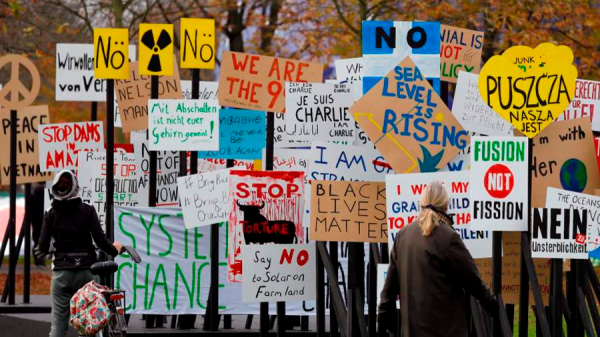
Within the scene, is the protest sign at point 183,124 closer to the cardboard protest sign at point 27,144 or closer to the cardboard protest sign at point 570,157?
the cardboard protest sign at point 27,144

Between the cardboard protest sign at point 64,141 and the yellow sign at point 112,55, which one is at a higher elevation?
the yellow sign at point 112,55

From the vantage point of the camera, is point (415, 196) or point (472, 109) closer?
point (415, 196)

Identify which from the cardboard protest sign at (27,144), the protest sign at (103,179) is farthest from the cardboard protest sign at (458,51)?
the cardboard protest sign at (27,144)

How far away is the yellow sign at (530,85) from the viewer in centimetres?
982

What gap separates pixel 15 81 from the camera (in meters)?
16.1

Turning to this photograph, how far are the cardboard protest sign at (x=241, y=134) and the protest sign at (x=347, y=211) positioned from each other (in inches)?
138

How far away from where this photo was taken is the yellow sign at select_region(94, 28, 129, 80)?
13.7m

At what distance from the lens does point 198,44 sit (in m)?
13.7

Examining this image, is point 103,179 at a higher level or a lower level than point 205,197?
higher

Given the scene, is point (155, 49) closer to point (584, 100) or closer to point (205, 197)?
point (205, 197)

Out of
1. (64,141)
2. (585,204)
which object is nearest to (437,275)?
(585,204)

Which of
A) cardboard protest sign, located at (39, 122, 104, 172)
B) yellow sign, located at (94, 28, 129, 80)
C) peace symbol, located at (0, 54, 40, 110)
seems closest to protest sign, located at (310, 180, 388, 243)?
yellow sign, located at (94, 28, 129, 80)

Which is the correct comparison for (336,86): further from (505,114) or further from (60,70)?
(60,70)

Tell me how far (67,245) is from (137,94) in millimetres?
3990
